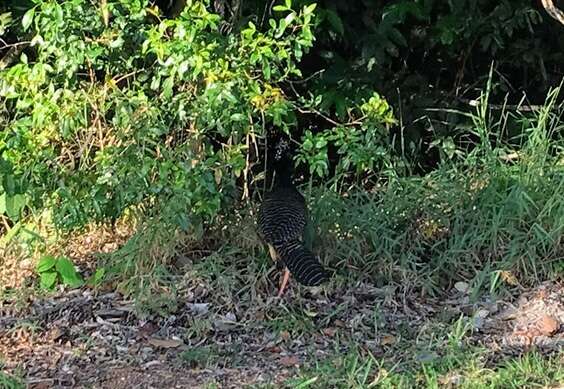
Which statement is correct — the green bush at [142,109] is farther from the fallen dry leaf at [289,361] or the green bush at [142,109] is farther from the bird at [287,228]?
the fallen dry leaf at [289,361]

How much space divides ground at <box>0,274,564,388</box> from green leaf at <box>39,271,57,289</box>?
3.0 inches

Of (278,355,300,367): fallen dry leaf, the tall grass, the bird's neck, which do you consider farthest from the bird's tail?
the bird's neck

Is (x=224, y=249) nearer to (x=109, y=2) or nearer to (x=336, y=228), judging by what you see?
(x=336, y=228)

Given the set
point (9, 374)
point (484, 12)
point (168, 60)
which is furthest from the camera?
point (484, 12)

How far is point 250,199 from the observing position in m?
6.02

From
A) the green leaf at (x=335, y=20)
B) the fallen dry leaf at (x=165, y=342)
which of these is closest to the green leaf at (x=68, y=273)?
the fallen dry leaf at (x=165, y=342)

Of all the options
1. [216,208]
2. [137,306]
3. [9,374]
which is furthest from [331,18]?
[9,374]

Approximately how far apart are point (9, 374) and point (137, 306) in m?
0.86

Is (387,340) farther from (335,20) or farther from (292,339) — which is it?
(335,20)

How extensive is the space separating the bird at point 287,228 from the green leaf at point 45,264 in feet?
3.99

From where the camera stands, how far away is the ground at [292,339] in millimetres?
4504

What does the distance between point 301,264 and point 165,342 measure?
80 cm

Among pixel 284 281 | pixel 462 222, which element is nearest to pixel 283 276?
pixel 284 281

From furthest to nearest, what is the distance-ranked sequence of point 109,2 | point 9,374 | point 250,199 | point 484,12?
point 484,12
point 250,199
point 109,2
point 9,374
